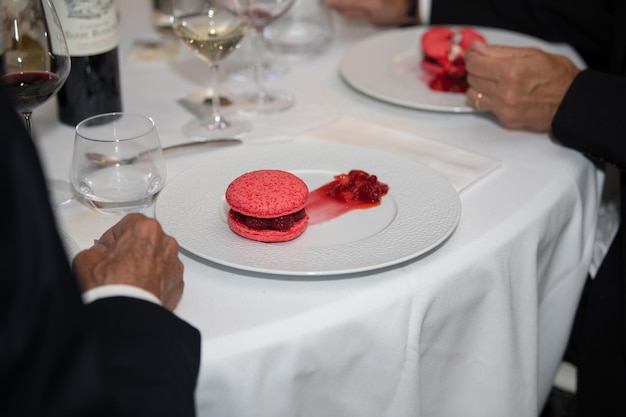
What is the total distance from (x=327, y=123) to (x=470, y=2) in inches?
27.7

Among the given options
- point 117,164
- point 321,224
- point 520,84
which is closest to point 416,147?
point 520,84

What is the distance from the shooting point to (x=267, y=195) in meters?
0.95

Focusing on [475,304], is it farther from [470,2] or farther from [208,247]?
[470,2]

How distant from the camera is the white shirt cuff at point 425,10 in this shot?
1910 mm

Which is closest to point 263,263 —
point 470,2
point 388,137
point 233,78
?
point 388,137

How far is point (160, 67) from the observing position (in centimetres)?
167

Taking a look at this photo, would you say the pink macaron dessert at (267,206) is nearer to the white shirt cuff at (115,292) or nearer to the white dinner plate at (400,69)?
the white shirt cuff at (115,292)

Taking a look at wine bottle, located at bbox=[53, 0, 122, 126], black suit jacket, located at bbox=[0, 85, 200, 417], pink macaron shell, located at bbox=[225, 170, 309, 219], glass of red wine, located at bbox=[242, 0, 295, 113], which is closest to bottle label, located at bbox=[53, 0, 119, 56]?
wine bottle, located at bbox=[53, 0, 122, 126]

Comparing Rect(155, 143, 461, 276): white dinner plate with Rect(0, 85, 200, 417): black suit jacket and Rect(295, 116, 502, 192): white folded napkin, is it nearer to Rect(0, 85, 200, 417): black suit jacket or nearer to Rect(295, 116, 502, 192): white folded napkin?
Rect(295, 116, 502, 192): white folded napkin

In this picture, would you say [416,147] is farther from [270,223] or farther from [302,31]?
[302,31]

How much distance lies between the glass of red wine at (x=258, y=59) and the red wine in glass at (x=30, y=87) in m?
0.46

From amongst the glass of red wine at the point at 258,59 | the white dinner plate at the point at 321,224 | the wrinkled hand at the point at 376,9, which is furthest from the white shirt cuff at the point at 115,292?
the wrinkled hand at the point at 376,9

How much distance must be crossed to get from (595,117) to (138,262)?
0.83 metres

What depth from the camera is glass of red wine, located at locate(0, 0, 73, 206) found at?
101 cm
